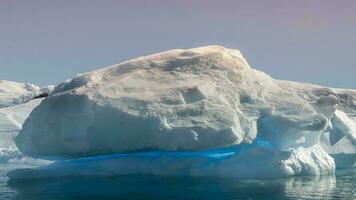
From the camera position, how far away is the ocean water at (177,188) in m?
22.5

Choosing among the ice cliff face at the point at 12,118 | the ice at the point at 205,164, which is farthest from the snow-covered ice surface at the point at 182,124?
the ice cliff face at the point at 12,118

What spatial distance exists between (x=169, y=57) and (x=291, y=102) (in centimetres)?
856

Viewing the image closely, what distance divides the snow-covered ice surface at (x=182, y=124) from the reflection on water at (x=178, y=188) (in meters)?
1.01

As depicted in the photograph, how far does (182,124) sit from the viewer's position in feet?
96.1

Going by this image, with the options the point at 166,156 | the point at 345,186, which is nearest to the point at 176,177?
the point at 166,156

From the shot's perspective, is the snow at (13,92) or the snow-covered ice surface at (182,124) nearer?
the snow-covered ice surface at (182,124)

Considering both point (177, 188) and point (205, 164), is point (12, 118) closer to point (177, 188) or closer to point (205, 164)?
point (205, 164)

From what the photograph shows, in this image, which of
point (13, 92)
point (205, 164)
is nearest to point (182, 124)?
point (205, 164)

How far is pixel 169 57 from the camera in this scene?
112 feet

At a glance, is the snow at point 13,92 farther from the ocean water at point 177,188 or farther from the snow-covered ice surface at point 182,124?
the ocean water at point 177,188

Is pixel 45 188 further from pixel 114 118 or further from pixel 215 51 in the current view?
pixel 215 51

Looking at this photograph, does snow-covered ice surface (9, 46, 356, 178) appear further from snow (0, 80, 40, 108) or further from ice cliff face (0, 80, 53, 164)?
snow (0, 80, 40, 108)

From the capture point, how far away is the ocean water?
2252cm

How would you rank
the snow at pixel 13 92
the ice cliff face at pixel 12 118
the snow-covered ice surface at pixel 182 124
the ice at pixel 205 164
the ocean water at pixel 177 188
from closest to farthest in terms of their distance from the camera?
the ocean water at pixel 177 188, the ice at pixel 205 164, the snow-covered ice surface at pixel 182 124, the ice cliff face at pixel 12 118, the snow at pixel 13 92
